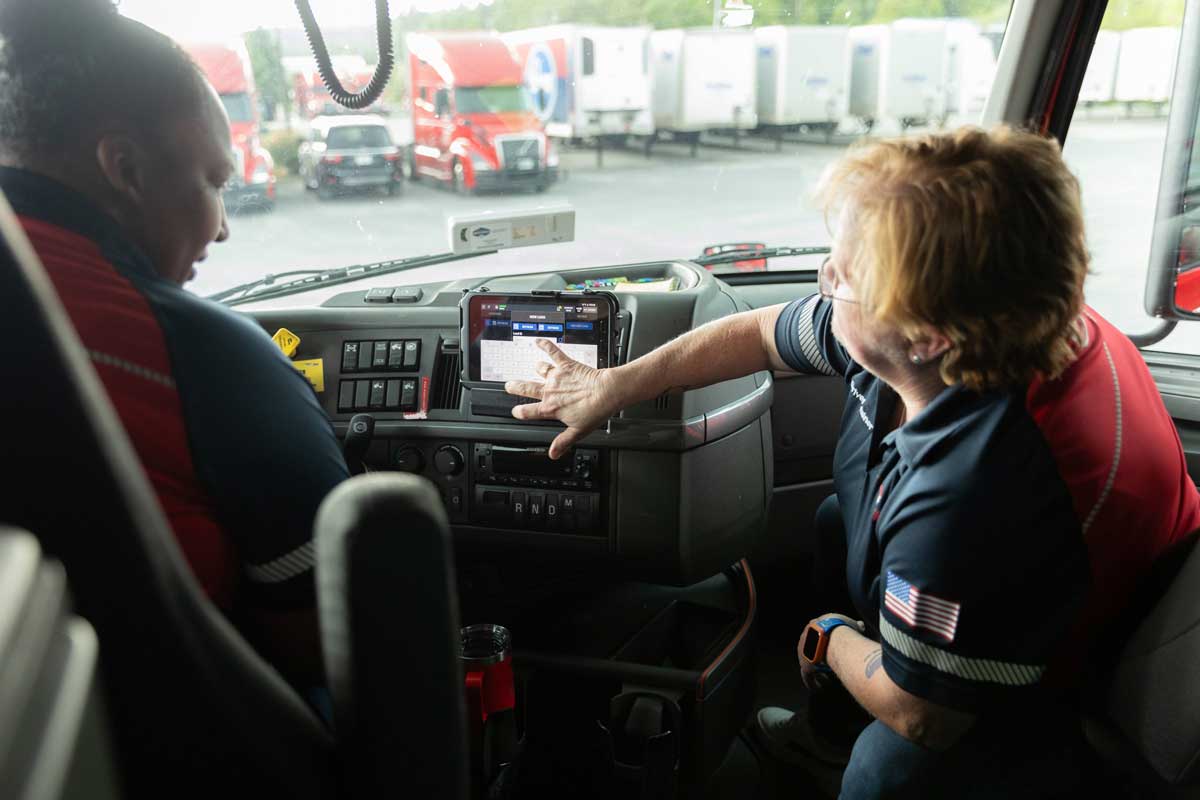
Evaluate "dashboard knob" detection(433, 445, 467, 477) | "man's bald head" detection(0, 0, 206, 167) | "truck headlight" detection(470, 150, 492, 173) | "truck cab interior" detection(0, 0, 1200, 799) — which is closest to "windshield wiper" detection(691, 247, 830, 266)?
"truck cab interior" detection(0, 0, 1200, 799)

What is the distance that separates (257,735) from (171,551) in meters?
0.16

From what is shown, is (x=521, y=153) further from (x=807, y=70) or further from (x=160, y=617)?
(x=160, y=617)

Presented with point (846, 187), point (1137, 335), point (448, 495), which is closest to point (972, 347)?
point (846, 187)

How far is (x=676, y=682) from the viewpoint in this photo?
195cm

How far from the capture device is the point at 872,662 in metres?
1.39

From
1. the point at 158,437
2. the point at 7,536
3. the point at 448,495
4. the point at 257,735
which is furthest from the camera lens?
the point at 448,495

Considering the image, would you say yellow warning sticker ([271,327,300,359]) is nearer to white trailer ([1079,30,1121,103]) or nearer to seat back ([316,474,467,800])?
seat back ([316,474,467,800])

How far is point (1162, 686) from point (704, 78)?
193cm

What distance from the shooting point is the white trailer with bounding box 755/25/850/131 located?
2.48 meters

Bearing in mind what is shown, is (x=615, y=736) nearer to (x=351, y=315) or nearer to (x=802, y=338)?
(x=802, y=338)

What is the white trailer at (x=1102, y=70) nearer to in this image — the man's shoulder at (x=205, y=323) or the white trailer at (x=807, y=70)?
the white trailer at (x=807, y=70)

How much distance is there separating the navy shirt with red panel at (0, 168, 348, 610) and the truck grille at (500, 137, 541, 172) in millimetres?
1717

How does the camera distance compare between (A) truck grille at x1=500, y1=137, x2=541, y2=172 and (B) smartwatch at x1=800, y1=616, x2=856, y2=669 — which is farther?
(A) truck grille at x1=500, y1=137, x2=541, y2=172

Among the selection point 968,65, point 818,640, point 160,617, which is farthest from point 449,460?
point 968,65
